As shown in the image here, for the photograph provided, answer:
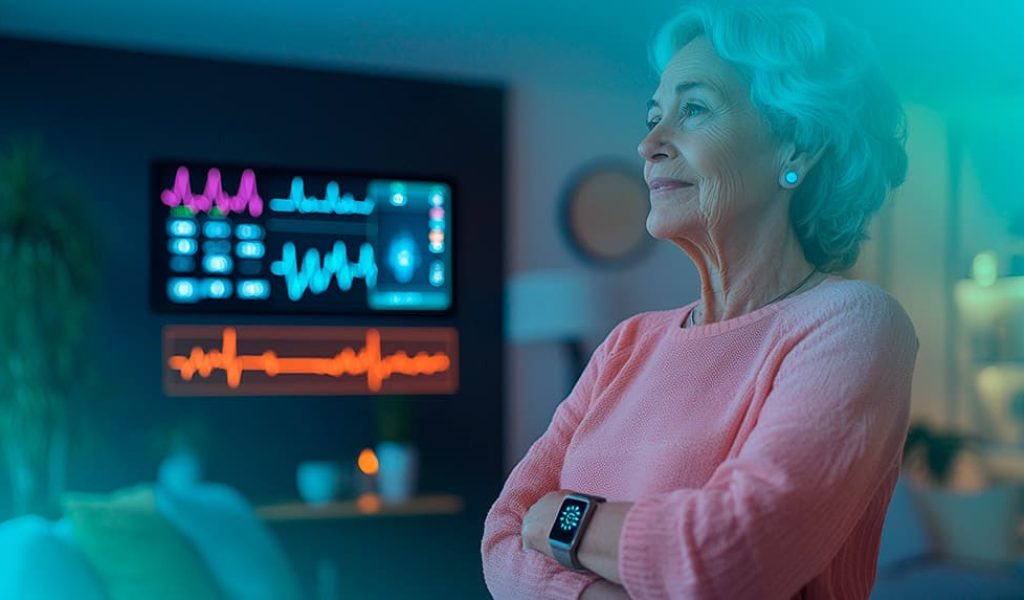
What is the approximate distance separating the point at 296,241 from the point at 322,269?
0.14m

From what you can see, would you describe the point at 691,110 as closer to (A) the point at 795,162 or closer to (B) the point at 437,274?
(A) the point at 795,162

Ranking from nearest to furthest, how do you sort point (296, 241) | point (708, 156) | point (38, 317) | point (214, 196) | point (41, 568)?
point (708, 156)
point (41, 568)
point (38, 317)
point (214, 196)
point (296, 241)

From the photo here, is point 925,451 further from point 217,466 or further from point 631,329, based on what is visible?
point 631,329

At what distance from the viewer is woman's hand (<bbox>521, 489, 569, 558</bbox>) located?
960 millimetres

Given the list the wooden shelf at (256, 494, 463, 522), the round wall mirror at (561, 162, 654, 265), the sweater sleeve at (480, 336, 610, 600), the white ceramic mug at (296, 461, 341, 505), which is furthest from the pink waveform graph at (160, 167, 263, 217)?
the sweater sleeve at (480, 336, 610, 600)

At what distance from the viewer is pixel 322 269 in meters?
3.91

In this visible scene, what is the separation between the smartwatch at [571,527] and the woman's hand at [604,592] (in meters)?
0.02

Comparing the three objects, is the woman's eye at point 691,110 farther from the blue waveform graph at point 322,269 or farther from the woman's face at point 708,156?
the blue waveform graph at point 322,269

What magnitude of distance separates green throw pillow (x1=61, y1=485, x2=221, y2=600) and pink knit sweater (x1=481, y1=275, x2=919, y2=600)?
185cm

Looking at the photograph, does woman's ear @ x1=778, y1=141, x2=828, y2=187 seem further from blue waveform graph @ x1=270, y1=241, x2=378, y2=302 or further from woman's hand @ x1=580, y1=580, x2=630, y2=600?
blue waveform graph @ x1=270, y1=241, x2=378, y2=302

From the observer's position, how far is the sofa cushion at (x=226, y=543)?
2949mm

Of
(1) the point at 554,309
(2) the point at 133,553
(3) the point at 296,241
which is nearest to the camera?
(2) the point at 133,553

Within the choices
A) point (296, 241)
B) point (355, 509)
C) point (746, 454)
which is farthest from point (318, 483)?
point (746, 454)

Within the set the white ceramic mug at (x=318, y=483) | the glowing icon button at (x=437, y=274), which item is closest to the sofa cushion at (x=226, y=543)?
the white ceramic mug at (x=318, y=483)
